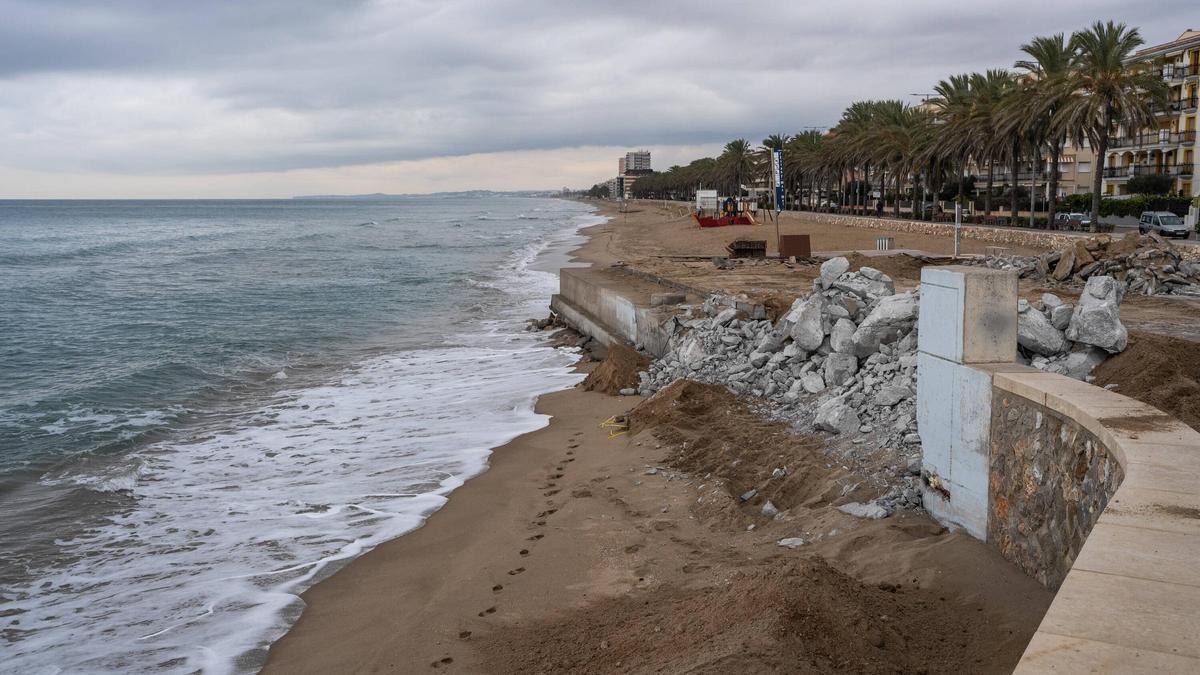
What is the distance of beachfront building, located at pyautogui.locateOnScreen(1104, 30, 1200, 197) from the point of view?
60469mm

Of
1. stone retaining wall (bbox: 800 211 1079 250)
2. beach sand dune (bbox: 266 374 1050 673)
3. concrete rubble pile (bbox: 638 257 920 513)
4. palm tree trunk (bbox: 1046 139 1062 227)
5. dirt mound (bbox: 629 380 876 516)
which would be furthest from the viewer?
palm tree trunk (bbox: 1046 139 1062 227)

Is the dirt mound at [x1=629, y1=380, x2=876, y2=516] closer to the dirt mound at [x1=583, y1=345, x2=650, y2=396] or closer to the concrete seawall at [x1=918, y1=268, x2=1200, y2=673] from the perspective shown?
the concrete seawall at [x1=918, y1=268, x2=1200, y2=673]

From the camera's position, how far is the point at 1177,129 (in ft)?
204

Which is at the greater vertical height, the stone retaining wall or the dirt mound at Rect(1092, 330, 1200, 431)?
the stone retaining wall

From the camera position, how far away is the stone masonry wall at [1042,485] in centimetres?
557

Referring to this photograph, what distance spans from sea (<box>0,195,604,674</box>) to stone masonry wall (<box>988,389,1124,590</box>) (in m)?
5.73

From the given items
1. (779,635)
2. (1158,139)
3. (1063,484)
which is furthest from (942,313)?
(1158,139)

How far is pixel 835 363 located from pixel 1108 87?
1251 inches

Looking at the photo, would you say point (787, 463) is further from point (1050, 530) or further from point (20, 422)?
point (20, 422)

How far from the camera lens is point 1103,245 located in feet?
79.8

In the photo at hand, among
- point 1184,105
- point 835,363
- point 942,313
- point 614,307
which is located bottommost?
point 614,307

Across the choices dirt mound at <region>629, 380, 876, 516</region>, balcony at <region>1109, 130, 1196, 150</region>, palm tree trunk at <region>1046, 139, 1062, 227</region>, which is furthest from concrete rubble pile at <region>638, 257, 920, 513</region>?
balcony at <region>1109, 130, 1196, 150</region>

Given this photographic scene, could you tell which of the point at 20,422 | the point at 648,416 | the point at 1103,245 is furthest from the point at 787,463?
the point at 1103,245

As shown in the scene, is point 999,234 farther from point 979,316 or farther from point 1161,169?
point 979,316
